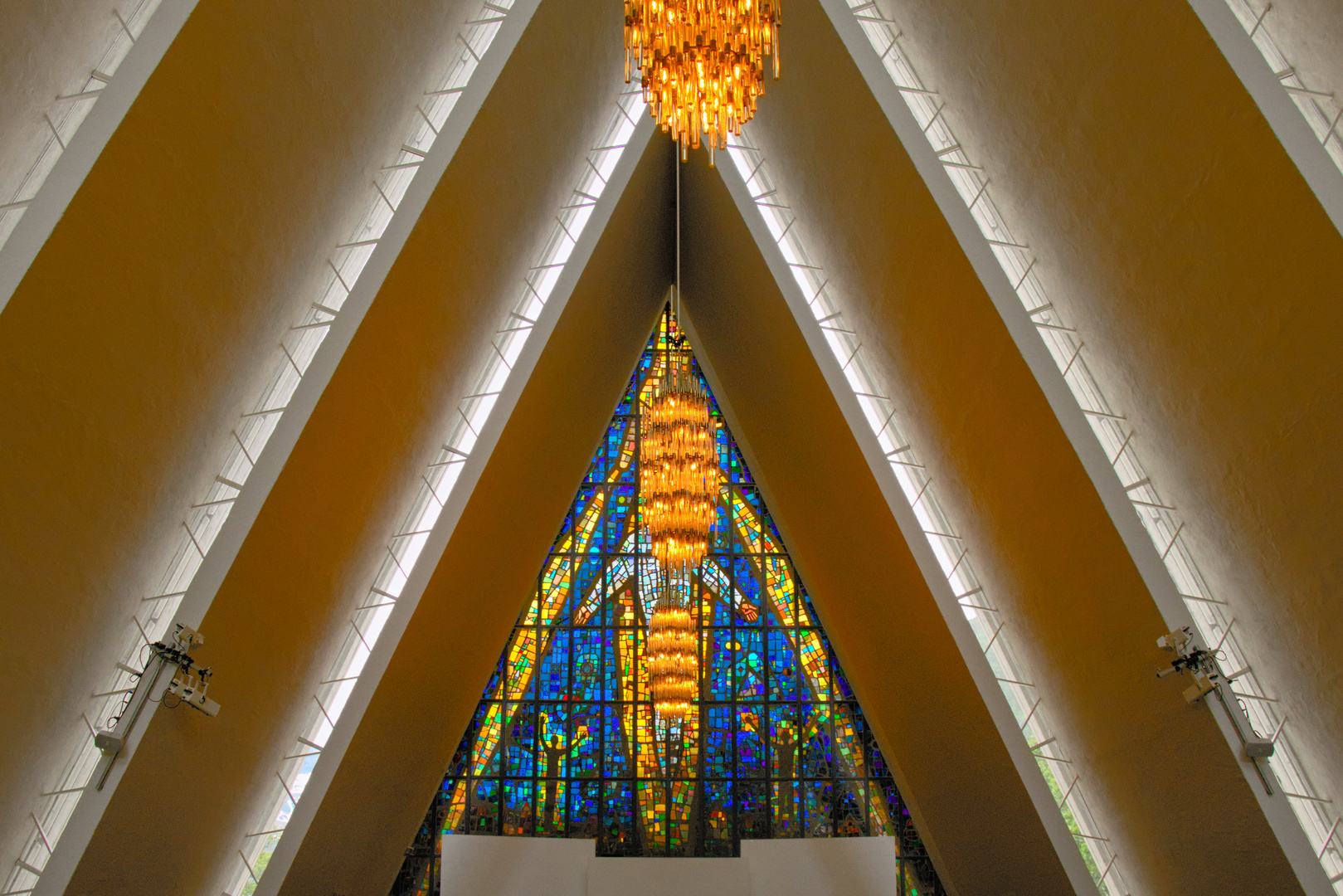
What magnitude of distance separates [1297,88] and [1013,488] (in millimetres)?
4742

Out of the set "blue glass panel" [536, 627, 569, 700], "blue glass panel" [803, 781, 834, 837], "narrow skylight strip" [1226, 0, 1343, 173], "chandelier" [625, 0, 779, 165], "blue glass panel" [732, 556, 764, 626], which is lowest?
"chandelier" [625, 0, 779, 165]

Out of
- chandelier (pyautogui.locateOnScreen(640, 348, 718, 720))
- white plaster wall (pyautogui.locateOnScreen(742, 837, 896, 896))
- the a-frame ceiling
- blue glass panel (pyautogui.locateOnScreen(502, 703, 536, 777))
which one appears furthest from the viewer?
blue glass panel (pyautogui.locateOnScreen(502, 703, 536, 777))

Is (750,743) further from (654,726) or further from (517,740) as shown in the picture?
(517,740)

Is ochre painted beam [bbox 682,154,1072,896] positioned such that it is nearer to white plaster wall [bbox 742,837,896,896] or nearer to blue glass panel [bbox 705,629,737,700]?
white plaster wall [bbox 742,837,896,896]

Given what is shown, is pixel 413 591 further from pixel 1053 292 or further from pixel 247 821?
pixel 1053 292

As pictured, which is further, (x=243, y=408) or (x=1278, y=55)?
(x=243, y=408)

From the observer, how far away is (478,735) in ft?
61.9

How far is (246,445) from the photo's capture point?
10117 mm

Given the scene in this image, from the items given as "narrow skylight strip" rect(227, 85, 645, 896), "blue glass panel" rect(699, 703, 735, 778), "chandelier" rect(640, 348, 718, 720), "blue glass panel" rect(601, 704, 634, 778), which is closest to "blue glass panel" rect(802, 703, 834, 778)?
"blue glass panel" rect(699, 703, 735, 778)

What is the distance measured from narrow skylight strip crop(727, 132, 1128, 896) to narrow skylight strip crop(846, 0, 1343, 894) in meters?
2.89

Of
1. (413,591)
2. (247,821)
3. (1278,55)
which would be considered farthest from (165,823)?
(1278,55)

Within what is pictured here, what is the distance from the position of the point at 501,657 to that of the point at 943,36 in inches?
513

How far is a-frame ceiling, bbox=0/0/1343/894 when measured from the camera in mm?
7586

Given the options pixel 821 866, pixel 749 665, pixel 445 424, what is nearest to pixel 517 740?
pixel 749 665
